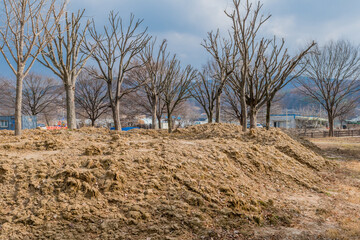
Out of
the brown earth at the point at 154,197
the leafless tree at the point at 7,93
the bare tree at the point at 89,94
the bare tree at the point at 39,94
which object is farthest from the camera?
the bare tree at the point at 39,94

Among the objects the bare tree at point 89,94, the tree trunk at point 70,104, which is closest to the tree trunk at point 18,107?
the tree trunk at point 70,104

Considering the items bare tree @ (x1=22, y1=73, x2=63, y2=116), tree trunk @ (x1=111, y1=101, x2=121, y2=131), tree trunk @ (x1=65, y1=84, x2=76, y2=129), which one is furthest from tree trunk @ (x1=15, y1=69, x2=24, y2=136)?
bare tree @ (x1=22, y1=73, x2=63, y2=116)

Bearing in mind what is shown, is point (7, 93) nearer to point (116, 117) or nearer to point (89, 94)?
point (89, 94)

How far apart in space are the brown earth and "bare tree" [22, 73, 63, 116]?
2555 cm

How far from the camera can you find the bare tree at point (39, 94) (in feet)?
95.6

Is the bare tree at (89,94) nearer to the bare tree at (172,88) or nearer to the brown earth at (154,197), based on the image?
the bare tree at (172,88)

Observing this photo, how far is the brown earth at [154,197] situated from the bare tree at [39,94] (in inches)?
1006

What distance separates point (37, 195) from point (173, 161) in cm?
273

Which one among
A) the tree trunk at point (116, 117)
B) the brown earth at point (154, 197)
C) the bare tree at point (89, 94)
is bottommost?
the brown earth at point (154, 197)

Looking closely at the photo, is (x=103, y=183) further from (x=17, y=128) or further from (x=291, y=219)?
(x=17, y=128)

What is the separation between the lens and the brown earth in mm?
3691

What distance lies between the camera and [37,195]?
4.06 meters

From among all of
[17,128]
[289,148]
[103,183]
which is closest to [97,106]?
[17,128]

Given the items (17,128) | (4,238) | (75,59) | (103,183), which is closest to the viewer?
(4,238)
